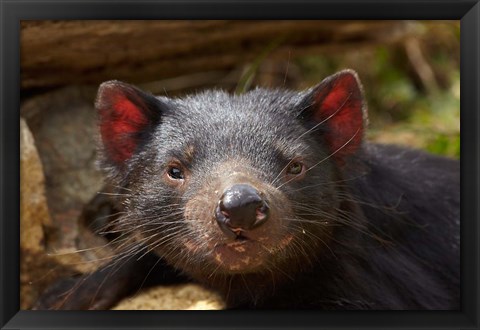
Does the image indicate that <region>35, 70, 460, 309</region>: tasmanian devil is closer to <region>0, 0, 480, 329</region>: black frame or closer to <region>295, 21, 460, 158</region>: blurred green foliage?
<region>0, 0, 480, 329</region>: black frame

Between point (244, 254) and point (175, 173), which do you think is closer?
point (244, 254)

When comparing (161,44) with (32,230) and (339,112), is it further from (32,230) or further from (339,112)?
(339,112)

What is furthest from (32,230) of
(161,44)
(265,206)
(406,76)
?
(406,76)

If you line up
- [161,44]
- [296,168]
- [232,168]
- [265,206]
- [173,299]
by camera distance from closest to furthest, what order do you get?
1. [265,206]
2. [232,168]
3. [296,168]
4. [173,299]
5. [161,44]

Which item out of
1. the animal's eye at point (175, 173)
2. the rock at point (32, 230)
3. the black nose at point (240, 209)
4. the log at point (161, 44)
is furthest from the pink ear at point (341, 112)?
the rock at point (32, 230)

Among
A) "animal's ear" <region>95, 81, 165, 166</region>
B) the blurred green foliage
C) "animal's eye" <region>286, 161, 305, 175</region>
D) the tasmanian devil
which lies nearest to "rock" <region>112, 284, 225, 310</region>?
the tasmanian devil

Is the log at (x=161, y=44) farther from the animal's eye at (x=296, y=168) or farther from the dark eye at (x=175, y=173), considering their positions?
the animal's eye at (x=296, y=168)
